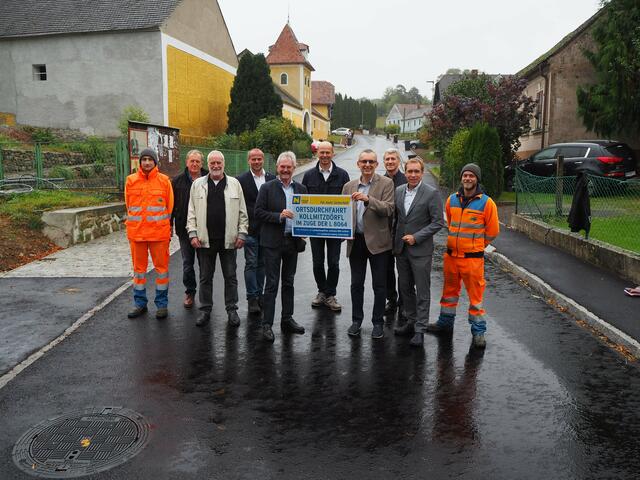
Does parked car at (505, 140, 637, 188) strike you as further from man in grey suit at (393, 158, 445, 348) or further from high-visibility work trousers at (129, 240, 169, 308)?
high-visibility work trousers at (129, 240, 169, 308)

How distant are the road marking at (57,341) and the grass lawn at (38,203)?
4217 millimetres

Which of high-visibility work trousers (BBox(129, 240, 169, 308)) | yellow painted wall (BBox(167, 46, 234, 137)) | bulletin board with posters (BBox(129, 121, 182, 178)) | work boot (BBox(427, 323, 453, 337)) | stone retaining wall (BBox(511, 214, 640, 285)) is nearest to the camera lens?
work boot (BBox(427, 323, 453, 337))

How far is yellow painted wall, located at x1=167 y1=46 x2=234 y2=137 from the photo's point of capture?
29.5 m

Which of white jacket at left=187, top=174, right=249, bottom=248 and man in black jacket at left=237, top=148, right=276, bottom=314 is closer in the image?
white jacket at left=187, top=174, right=249, bottom=248

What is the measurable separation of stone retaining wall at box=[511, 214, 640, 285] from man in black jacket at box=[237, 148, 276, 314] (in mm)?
5451

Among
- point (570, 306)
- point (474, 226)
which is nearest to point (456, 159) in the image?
point (570, 306)

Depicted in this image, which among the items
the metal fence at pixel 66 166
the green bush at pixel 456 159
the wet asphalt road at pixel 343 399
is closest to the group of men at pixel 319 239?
the wet asphalt road at pixel 343 399

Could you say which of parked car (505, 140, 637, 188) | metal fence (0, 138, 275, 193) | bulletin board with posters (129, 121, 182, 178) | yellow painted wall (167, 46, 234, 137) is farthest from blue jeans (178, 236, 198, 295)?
yellow painted wall (167, 46, 234, 137)

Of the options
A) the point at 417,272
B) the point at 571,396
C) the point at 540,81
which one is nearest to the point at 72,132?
the point at 540,81

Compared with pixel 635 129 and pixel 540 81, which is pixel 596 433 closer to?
pixel 635 129

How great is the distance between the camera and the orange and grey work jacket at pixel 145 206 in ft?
21.3

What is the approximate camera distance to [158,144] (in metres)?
14.3

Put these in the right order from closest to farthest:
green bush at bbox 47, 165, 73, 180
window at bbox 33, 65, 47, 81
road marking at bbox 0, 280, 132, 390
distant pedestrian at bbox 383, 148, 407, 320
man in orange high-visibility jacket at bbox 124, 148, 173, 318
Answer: road marking at bbox 0, 280, 132, 390, distant pedestrian at bbox 383, 148, 407, 320, man in orange high-visibility jacket at bbox 124, 148, 173, 318, green bush at bbox 47, 165, 73, 180, window at bbox 33, 65, 47, 81

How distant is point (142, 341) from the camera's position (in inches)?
233
